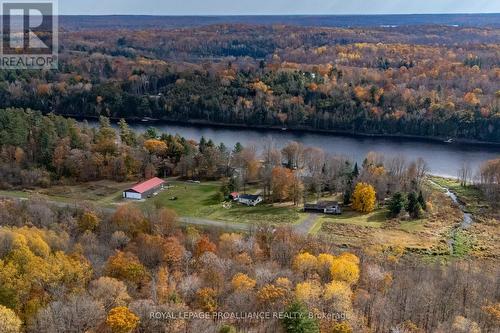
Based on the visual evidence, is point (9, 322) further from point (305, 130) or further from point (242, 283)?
point (305, 130)

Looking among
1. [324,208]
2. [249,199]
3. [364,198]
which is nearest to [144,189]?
[249,199]

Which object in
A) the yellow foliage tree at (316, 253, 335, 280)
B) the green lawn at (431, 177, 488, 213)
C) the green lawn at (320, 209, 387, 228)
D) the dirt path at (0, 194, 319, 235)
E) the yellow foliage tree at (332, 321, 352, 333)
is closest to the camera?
the yellow foliage tree at (332, 321, 352, 333)

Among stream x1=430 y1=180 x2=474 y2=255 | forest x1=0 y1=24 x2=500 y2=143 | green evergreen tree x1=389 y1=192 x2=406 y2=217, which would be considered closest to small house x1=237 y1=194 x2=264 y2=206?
green evergreen tree x1=389 y1=192 x2=406 y2=217

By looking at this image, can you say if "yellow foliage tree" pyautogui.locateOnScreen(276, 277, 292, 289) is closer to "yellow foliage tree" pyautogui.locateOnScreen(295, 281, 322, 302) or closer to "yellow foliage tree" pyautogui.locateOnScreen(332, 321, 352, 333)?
"yellow foliage tree" pyautogui.locateOnScreen(295, 281, 322, 302)

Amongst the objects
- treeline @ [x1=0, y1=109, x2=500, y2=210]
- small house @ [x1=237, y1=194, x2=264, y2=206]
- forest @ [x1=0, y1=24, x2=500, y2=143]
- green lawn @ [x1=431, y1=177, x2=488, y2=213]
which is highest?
forest @ [x1=0, y1=24, x2=500, y2=143]

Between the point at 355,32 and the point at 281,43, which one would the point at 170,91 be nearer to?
the point at 281,43
